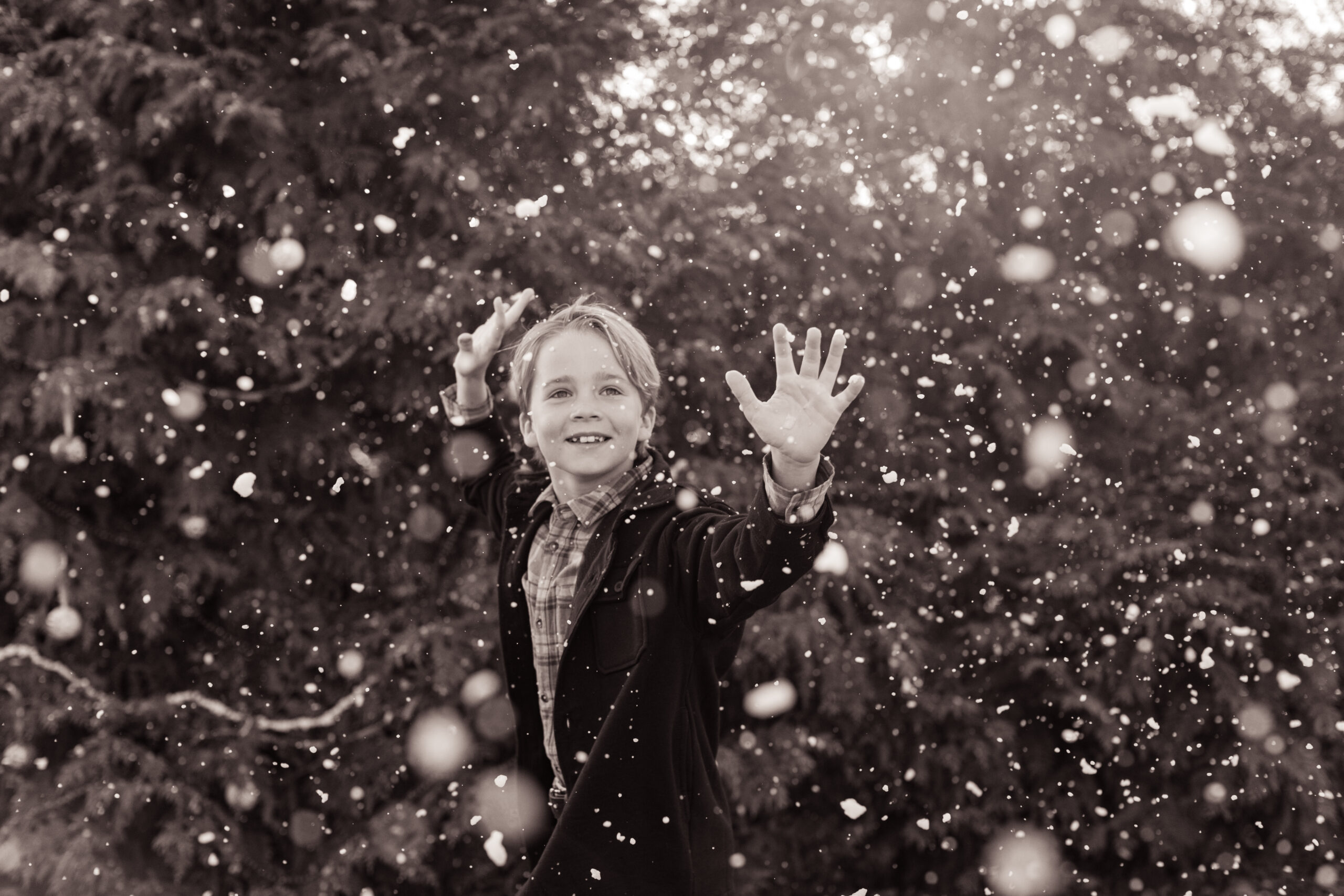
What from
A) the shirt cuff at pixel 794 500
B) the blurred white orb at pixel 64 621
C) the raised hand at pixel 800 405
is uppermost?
the raised hand at pixel 800 405

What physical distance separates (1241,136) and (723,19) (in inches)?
75.2

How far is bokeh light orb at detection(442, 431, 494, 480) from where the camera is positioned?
2.78 metres

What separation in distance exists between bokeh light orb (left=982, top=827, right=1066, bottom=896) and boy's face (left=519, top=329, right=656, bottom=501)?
7.56ft

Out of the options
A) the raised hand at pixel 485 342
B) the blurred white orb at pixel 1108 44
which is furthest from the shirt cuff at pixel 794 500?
the blurred white orb at pixel 1108 44

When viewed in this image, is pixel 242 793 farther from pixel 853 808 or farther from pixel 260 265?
pixel 853 808

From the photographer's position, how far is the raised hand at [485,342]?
102 inches

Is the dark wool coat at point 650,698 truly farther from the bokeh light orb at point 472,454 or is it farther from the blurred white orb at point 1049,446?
the blurred white orb at point 1049,446

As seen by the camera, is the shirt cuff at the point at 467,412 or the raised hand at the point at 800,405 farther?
the shirt cuff at the point at 467,412

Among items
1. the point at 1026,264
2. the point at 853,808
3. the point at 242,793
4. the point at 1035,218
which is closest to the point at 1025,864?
the point at 853,808

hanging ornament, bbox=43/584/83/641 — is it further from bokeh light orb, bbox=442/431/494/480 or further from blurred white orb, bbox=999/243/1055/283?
blurred white orb, bbox=999/243/1055/283

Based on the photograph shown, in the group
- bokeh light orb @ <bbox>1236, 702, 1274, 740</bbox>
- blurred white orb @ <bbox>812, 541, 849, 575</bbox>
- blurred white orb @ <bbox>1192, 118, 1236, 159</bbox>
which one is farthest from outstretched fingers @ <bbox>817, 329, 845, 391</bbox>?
blurred white orb @ <bbox>1192, 118, 1236, 159</bbox>

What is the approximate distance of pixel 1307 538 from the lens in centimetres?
380

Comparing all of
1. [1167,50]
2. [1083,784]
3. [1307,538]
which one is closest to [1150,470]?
[1307,538]

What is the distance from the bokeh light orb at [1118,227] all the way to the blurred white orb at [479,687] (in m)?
2.62
